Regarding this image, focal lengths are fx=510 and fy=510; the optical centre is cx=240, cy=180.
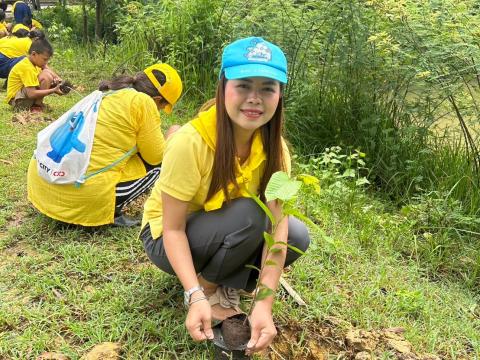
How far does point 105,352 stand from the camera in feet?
5.85

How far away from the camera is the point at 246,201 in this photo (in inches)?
71.9

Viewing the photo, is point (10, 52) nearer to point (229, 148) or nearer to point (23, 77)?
point (23, 77)

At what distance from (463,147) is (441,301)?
5.70 ft

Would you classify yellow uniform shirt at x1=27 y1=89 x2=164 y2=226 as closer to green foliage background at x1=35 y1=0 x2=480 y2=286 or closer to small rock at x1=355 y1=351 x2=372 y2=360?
small rock at x1=355 y1=351 x2=372 y2=360

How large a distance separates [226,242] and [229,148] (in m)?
Answer: 0.34

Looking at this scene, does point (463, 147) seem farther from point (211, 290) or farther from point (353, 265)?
point (211, 290)

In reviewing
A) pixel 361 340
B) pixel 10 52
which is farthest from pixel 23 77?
pixel 361 340

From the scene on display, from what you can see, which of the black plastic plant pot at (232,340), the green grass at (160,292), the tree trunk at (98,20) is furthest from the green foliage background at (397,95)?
the tree trunk at (98,20)

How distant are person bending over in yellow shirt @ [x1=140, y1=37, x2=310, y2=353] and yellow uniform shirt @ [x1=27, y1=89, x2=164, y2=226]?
74 centimetres

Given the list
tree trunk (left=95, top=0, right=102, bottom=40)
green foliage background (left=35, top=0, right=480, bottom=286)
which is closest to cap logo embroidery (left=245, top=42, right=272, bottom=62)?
green foliage background (left=35, top=0, right=480, bottom=286)

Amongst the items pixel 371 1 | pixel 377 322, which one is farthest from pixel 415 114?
pixel 377 322

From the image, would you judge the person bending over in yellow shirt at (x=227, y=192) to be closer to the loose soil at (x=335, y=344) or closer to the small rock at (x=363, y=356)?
the loose soil at (x=335, y=344)

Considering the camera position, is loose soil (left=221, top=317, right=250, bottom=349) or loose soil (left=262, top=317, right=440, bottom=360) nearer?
loose soil (left=221, top=317, right=250, bottom=349)

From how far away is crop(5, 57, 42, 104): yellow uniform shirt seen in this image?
488cm
